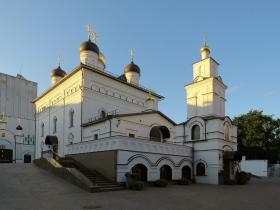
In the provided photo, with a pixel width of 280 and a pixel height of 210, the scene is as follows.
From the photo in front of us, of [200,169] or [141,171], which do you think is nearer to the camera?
[141,171]

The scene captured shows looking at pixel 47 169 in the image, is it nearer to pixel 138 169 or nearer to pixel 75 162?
pixel 75 162

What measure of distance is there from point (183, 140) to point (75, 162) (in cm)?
1037

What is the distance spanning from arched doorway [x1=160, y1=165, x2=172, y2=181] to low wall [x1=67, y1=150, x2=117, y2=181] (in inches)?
205

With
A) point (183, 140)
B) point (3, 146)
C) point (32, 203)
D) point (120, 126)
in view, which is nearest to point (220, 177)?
point (183, 140)

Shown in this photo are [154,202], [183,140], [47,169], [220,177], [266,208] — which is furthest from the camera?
[183,140]

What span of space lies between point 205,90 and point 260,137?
2319 centimetres

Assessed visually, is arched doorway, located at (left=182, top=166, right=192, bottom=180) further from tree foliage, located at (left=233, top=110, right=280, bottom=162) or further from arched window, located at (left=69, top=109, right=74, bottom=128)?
tree foliage, located at (left=233, top=110, right=280, bottom=162)

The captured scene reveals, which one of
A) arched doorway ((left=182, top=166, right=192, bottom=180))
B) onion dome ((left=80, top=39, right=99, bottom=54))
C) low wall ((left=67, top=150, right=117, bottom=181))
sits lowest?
arched doorway ((left=182, top=166, right=192, bottom=180))

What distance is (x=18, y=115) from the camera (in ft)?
175

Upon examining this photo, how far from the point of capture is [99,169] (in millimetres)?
22344

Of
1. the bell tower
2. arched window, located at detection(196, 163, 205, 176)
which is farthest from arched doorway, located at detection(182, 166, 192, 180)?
the bell tower

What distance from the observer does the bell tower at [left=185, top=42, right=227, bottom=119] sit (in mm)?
30906

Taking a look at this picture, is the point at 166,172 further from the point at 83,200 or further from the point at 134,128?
the point at 83,200

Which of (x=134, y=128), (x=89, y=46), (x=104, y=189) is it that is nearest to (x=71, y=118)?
(x=134, y=128)
